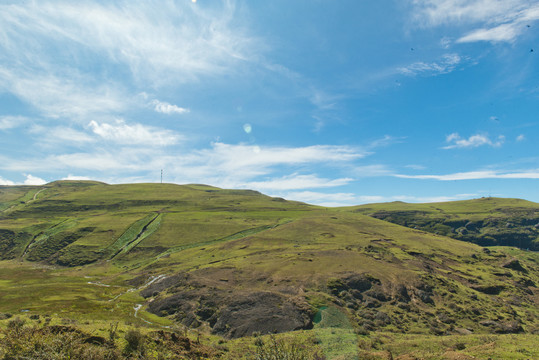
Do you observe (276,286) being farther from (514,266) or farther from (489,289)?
(514,266)

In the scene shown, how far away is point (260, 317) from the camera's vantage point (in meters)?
52.6

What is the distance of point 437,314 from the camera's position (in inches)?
2446

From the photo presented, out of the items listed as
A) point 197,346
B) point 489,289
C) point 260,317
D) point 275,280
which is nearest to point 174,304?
point 260,317

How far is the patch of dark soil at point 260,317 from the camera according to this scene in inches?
1967

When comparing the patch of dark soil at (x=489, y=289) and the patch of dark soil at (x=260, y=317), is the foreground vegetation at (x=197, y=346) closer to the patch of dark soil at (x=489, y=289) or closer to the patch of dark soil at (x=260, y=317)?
the patch of dark soil at (x=260, y=317)

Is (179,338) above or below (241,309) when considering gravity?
above

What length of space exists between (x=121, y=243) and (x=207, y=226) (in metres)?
47.8

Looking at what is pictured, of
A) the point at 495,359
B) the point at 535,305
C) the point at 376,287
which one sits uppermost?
the point at 495,359

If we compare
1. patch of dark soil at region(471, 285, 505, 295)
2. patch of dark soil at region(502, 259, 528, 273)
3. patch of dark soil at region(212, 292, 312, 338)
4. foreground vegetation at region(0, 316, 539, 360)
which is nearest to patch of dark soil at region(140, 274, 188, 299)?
patch of dark soil at region(212, 292, 312, 338)

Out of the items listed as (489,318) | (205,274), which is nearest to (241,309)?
(205,274)

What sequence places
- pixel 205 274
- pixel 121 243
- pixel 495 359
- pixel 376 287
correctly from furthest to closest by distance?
pixel 121 243, pixel 205 274, pixel 376 287, pixel 495 359

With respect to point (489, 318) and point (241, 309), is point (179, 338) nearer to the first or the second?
point (241, 309)

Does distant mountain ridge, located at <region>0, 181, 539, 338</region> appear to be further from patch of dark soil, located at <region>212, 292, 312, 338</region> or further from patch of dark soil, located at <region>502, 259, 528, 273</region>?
patch of dark soil, located at <region>502, 259, 528, 273</region>

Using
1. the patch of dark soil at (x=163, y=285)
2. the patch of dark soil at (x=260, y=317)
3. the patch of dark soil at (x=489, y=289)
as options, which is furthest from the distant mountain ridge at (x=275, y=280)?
the patch of dark soil at (x=163, y=285)
